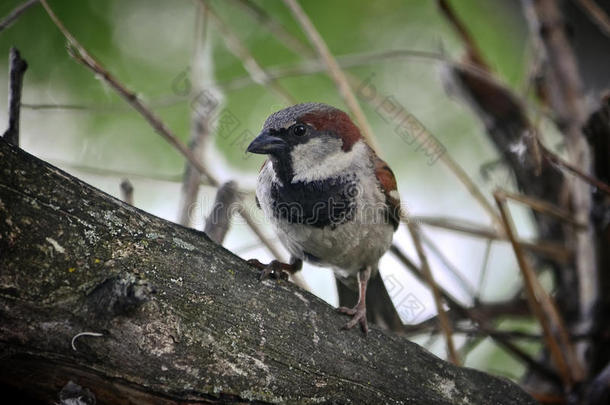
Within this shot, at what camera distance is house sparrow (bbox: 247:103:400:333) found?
7.77 ft

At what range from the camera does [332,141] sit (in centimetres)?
247

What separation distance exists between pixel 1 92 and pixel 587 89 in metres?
3.11

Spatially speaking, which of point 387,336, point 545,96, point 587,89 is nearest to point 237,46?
point 387,336

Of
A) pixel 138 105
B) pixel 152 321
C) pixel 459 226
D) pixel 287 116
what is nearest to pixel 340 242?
pixel 287 116

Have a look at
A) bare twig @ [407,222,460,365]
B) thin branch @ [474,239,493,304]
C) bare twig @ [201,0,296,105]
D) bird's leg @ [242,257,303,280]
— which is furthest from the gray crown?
thin branch @ [474,239,493,304]

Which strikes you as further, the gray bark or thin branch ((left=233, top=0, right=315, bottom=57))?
thin branch ((left=233, top=0, right=315, bottom=57))

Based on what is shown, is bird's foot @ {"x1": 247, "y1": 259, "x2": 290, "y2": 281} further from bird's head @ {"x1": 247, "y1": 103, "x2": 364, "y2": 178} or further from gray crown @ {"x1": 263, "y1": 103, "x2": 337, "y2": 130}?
gray crown @ {"x1": 263, "y1": 103, "x2": 337, "y2": 130}

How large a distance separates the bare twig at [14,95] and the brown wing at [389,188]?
4.68 ft

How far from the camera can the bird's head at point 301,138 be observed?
235cm

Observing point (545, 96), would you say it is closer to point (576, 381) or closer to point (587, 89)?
point (587, 89)

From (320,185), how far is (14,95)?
3.76ft

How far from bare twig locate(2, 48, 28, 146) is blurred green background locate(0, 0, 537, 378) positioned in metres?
0.19

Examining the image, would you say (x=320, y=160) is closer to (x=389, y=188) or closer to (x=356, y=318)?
(x=389, y=188)

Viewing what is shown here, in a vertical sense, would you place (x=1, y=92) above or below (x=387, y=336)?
above
